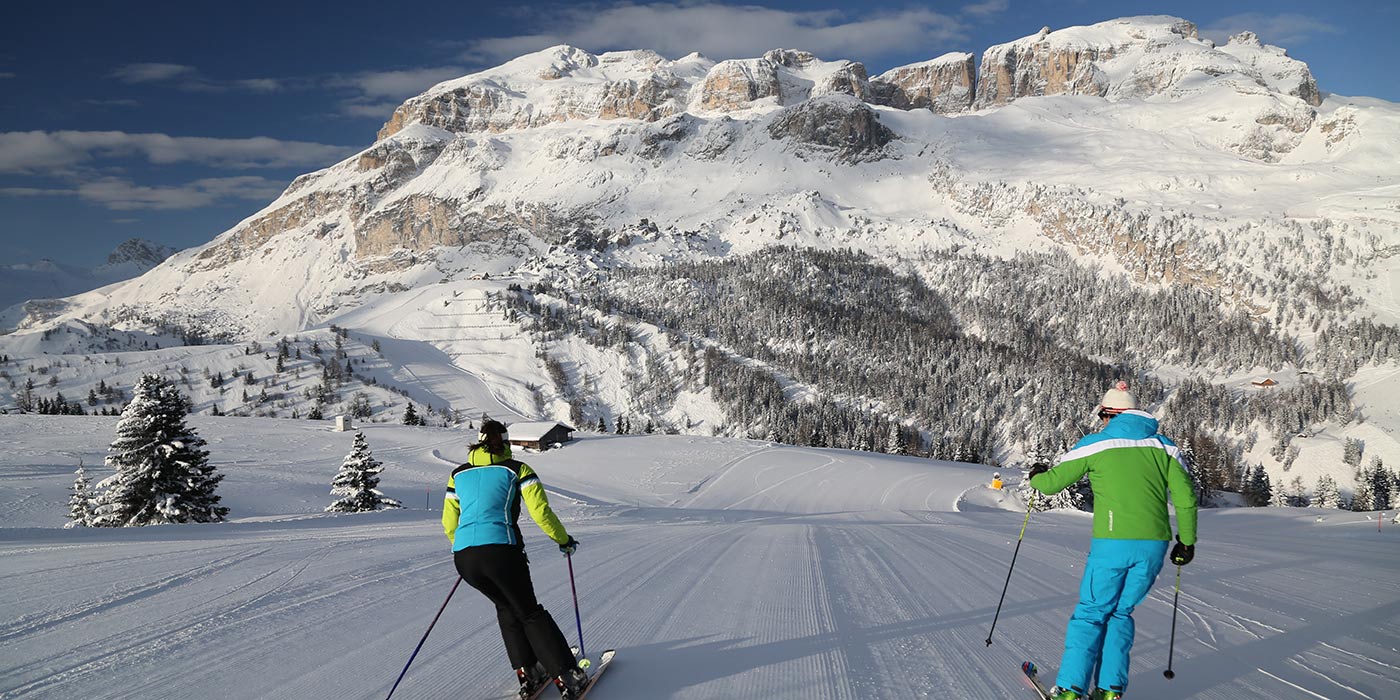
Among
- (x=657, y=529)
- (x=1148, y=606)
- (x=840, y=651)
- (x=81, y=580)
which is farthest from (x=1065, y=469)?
(x=657, y=529)

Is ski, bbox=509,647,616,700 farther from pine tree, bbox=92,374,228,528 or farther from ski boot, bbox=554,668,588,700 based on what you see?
pine tree, bbox=92,374,228,528

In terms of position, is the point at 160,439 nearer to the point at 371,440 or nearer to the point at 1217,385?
the point at 371,440

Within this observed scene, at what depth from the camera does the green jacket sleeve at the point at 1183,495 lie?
425 cm

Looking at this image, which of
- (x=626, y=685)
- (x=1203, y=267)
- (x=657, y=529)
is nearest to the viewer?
(x=626, y=685)

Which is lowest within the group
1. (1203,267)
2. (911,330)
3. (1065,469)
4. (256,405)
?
(256,405)

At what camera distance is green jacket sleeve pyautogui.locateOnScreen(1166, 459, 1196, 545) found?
167 inches

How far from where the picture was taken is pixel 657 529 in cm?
1486

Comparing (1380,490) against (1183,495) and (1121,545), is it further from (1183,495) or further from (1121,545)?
(1121,545)

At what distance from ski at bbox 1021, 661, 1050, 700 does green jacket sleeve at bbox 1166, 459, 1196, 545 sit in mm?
1489

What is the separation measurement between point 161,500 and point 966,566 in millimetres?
22539

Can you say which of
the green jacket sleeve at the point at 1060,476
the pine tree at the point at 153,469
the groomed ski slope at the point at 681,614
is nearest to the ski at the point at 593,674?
the groomed ski slope at the point at 681,614

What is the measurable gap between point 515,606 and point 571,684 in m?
0.64

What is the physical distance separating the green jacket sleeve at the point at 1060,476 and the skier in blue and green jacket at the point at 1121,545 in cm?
10

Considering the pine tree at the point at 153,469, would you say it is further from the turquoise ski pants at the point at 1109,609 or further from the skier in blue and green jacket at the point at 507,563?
the turquoise ski pants at the point at 1109,609
